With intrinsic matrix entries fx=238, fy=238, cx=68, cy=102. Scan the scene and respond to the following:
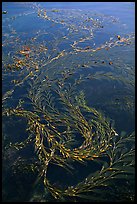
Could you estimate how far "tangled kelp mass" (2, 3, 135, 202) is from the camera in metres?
3.23

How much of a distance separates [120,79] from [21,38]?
3.69m

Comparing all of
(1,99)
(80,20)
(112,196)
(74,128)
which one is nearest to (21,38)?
(80,20)

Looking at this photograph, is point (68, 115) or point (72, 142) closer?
point (72, 142)

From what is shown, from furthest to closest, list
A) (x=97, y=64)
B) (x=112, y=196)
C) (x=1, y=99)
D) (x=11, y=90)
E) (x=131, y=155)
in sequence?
(x=97, y=64) < (x=11, y=90) < (x=1, y=99) < (x=131, y=155) < (x=112, y=196)

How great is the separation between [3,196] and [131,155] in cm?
192

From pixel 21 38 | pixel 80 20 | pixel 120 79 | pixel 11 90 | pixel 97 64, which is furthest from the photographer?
pixel 80 20

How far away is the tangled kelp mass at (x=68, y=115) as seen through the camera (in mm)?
3234

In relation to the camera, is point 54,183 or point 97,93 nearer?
point 54,183

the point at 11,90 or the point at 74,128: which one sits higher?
the point at 11,90

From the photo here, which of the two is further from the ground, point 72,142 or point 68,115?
point 68,115

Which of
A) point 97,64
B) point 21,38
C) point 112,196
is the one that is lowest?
point 112,196

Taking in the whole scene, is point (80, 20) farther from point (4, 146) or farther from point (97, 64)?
point (4, 146)

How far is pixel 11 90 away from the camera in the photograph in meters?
5.09

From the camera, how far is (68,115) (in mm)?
4363
